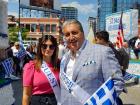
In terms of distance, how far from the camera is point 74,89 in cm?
449

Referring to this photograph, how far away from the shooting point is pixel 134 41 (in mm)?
A: 22594

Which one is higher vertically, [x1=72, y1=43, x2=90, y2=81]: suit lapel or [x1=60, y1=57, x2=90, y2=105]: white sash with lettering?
[x1=72, y1=43, x2=90, y2=81]: suit lapel

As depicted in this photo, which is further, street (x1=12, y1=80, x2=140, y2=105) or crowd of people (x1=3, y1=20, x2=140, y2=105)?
street (x1=12, y1=80, x2=140, y2=105)

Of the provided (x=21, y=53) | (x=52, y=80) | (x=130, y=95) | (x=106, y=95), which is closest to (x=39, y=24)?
(x=21, y=53)

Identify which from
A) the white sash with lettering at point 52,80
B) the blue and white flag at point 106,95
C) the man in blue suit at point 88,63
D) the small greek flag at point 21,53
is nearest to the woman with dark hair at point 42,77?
the white sash with lettering at point 52,80

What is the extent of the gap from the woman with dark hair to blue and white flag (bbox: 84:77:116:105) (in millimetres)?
1089

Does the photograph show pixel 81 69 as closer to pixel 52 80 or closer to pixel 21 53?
pixel 52 80

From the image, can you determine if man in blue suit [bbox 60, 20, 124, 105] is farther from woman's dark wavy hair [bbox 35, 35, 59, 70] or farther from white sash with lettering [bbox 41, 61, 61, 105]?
woman's dark wavy hair [bbox 35, 35, 59, 70]

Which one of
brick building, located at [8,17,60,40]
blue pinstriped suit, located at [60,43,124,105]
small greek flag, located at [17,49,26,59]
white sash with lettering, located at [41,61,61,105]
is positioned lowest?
brick building, located at [8,17,60,40]

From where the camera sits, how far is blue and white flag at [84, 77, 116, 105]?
4219 millimetres

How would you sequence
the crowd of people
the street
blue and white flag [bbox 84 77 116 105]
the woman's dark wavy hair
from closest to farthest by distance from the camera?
blue and white flag [bbox 84 77 116 105]
the crowd of people
the woman's dark wavy hair
the street

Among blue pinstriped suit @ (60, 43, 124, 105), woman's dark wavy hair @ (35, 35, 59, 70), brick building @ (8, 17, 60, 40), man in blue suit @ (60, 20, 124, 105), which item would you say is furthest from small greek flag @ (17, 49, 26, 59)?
brick building @ (8, 17, 60, 40)

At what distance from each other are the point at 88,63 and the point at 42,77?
121 centimetres

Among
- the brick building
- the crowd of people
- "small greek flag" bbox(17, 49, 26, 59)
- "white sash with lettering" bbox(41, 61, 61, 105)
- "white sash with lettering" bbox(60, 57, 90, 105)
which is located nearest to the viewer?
the crowd of people
